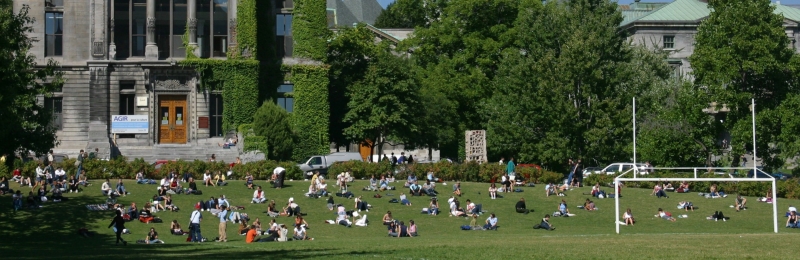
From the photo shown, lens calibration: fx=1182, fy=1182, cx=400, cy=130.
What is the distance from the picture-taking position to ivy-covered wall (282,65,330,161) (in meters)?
75.2

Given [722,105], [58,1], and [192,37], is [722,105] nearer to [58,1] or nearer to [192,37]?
[192,37]

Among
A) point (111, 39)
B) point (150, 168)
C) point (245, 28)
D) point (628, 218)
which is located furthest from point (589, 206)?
point (111, 39)

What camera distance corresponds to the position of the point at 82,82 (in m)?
73.6

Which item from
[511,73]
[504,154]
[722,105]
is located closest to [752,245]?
[722,105]

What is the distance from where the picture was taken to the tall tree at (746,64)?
200 ft

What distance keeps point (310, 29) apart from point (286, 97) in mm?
4809

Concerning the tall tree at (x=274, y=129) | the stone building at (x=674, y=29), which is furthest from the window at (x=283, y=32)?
the stone building at (x=674, y=29)

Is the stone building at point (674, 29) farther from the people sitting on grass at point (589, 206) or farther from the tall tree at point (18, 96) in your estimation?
the tall tree at point (18, 96)

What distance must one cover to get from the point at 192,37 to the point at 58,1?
9.30 m

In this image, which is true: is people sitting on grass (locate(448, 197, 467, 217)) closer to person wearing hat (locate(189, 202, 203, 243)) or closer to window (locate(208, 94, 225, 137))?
person wearing hat (locate(189, 202, 203, 243))

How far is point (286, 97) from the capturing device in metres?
76.8

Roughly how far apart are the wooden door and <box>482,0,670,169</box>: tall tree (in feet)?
62.4

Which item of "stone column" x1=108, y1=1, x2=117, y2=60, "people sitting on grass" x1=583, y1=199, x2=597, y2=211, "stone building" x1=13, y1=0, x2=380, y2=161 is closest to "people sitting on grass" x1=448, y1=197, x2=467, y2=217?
"people sitting on grass" x1=583, y1=199, x2=597, y2=211

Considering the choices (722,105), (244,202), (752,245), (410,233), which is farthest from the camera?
(722,105)
